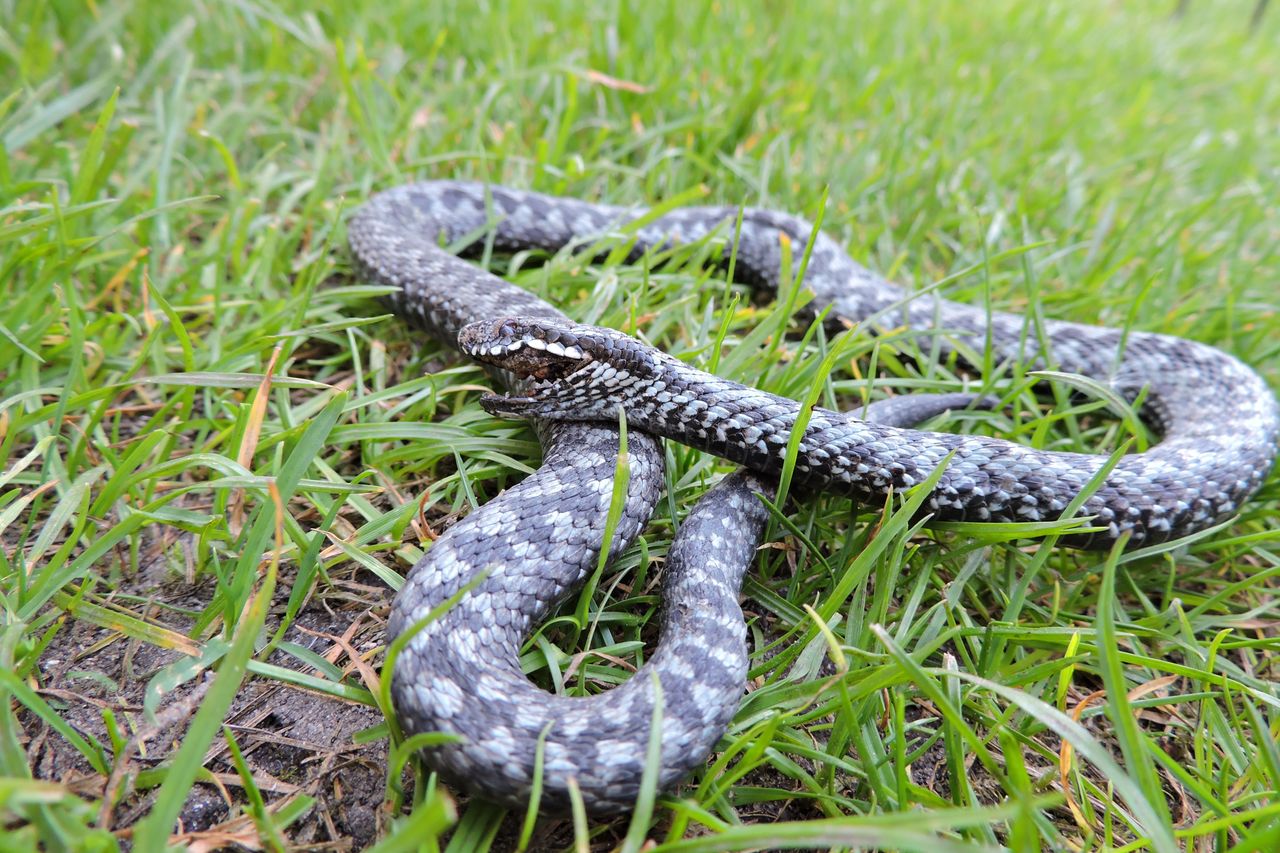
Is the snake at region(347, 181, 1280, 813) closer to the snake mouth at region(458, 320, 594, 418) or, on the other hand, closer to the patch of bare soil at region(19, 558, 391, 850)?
the snake mouth at region(458, 320, 594, 418)

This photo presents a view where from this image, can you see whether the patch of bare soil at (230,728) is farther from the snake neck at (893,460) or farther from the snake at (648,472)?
the snake neck at (893,460)

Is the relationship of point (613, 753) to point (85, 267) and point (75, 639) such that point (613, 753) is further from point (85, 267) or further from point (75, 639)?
point (85, 267)

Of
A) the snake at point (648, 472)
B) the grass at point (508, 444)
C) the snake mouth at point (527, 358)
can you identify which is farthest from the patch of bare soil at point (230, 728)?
the snake mouth at point (527, 358)

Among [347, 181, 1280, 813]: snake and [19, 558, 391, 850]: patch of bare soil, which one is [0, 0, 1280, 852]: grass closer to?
[19, 558, 391, 850]: patch of bare soil

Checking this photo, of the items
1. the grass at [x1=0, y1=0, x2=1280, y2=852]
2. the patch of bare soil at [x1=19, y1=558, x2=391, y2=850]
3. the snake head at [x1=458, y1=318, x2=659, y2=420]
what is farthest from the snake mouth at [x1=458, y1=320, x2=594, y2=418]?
the patch of bare soil at [x1=19, y1=558, x2=391, y2=850]

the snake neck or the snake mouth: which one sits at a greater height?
the snake mouth

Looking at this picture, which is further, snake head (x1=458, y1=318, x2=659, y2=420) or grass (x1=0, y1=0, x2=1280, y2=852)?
snake head (x1=458, y1=318, x2=659, y2=420)

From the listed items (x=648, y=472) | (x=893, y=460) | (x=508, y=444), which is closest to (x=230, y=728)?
(x=508, y=444)
